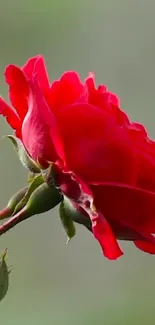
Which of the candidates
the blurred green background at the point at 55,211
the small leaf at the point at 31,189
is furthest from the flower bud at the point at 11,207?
the blurred green background at the point at 55,211

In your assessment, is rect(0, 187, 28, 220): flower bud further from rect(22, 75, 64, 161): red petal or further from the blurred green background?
the blurred green background

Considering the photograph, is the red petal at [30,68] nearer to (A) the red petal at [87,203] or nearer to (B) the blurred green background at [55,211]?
(A) the red petal at [87,203]

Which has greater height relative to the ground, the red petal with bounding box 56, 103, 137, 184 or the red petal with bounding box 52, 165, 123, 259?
the red petal with bounding box 56, 103, 137, 184

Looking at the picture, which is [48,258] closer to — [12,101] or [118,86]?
[118,86]

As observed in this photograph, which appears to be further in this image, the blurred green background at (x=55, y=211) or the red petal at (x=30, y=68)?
the blurred green background at (x=55, y=211)

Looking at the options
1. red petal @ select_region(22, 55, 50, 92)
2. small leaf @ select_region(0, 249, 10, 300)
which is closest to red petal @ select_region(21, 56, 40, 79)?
red petal @ select_region(22, 55, 50, 92)

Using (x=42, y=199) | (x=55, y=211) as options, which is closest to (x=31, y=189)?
(x=42, y=199)

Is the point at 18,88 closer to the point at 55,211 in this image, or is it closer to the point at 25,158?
the point at 25,158
